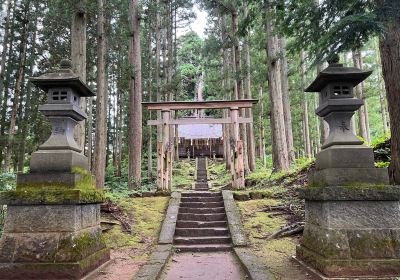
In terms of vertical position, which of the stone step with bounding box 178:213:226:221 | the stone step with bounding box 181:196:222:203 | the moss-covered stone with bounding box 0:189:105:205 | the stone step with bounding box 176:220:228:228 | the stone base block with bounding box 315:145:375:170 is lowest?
the stone step with bounding box 176:220:228:228

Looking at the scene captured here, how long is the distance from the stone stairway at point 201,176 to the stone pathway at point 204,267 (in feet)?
29.9

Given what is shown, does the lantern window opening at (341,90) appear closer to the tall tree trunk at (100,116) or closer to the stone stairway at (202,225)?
the stone stairway at (202,225)

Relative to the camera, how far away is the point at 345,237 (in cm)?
395

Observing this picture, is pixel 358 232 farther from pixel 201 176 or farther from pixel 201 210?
pixel 201 176

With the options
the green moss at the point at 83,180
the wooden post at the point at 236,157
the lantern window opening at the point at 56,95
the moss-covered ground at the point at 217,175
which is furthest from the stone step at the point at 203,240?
the moss-covered ground at the point at 217,175

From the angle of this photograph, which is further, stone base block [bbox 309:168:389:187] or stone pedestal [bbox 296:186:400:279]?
stone base block [bbox 309:168:389:187]

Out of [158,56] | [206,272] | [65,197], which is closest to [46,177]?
[65,197]

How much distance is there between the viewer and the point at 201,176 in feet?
66.5

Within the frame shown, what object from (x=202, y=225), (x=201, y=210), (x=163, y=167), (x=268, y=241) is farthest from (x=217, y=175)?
(x=268, y=241)

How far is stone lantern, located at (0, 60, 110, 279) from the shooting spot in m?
3.96

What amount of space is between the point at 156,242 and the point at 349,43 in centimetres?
547

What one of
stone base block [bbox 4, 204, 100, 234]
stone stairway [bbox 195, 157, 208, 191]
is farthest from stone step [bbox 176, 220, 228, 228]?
stone stairway [bbox 195, 157, 208, 191]

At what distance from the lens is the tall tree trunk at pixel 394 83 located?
534 cm

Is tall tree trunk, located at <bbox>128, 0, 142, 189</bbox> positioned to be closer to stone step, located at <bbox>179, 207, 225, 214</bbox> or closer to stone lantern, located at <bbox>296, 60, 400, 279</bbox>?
stone step, located at <bbox>179, 207, 225, 214</bbox>
